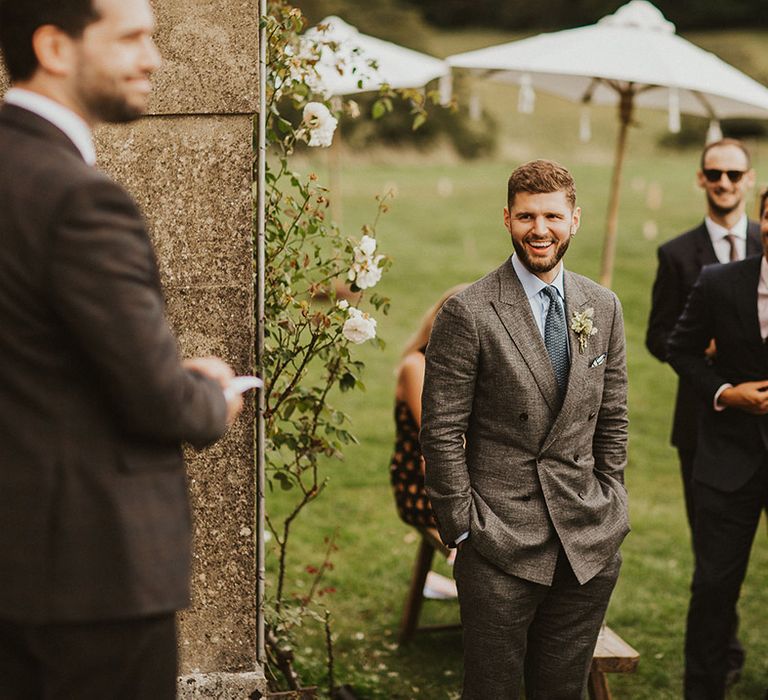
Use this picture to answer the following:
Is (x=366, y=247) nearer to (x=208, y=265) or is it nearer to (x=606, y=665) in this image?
(x=208, y=265)

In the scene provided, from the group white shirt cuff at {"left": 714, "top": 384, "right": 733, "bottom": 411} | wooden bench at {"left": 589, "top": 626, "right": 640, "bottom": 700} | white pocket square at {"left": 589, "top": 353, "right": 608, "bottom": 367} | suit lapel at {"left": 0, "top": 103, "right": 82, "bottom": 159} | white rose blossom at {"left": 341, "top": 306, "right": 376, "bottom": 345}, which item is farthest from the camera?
white shirt cuff at {"left": 714, "top": 384, "right": 733, "bottom": 411}

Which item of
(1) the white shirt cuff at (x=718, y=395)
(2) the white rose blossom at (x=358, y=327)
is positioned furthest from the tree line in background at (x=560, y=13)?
(2) the white rose blossom at (x=358, y=327)

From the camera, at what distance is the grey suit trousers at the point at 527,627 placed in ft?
12.0

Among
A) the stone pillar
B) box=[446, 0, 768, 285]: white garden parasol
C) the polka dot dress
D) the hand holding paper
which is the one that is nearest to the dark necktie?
box=[446, 0, 768, 285]: white garden parasol

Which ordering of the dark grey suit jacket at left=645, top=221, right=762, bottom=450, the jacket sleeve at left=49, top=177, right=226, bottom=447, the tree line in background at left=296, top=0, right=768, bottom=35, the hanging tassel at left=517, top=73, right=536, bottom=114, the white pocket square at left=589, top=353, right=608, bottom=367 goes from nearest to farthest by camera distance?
the jacket sleeve at left=49, top=177, right=226, bottom=447 < the white pocket square at left=589, top=353, right=608, bottom=367 < the dark grey suit jacket at left=645, top=221, right=762, bottom=450 < the hanging tassel at left=517, top=73, right=536, bottom=114 < the tree line in background at left=296, top=0, right=768, bottom=35

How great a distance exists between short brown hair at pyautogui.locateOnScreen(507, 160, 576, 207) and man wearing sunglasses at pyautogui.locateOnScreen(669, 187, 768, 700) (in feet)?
4.49

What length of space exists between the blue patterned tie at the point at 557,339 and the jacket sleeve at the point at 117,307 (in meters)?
1.67

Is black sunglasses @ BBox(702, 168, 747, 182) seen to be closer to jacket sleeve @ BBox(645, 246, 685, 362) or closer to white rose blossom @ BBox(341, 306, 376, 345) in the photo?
jacket sleeve @ BBox(645, 246, 685, 362)

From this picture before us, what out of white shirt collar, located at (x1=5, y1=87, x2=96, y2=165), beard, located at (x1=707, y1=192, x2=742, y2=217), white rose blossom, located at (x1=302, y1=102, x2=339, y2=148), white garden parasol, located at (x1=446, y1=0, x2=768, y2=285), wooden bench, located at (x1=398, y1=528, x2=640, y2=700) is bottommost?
wooden bench, located at (x1=398, y1=528, x2=640, y2=700)

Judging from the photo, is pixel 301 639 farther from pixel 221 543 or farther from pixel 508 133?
pixel 508 133

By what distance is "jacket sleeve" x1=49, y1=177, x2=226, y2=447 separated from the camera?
7.01 ft

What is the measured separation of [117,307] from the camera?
7.08 ft

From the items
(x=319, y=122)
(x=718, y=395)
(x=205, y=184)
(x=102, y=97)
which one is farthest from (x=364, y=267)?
(x=102, y=97)

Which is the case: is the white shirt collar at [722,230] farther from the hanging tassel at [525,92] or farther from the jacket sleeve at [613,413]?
the hanging tassel at [525,92]
